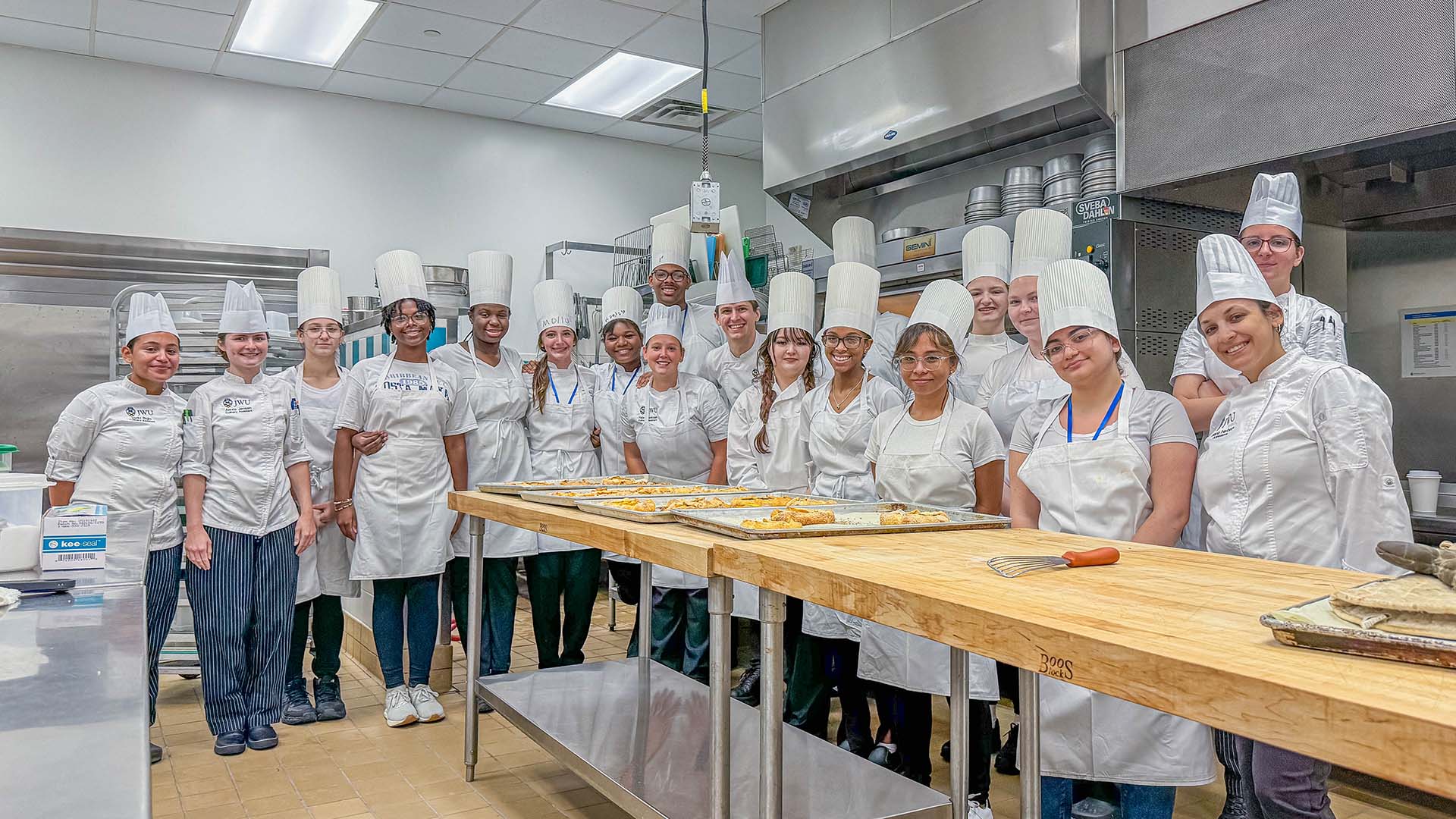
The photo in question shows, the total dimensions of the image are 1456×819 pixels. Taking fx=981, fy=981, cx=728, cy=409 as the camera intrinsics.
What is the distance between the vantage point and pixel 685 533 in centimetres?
188

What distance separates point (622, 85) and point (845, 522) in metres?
4.75

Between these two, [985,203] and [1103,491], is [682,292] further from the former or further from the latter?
[1103,491]

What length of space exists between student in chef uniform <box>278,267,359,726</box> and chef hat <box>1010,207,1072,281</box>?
99.1 inches

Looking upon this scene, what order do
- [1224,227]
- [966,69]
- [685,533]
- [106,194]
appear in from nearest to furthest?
[685,533] → [1224,227] → [966,69] → [106,194]

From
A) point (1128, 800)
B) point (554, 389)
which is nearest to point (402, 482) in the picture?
point (554, 389)

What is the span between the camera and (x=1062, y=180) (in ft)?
12.0

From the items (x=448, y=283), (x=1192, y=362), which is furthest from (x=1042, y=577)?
(x=448, y=283)

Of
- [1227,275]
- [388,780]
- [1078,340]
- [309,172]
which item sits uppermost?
[309,172]

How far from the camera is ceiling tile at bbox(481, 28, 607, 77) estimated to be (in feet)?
17.1

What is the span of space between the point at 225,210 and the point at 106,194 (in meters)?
0.59

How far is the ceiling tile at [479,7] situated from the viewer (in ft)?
15.6

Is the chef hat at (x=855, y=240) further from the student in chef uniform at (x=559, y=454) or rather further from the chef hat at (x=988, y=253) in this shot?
the student in chef uniform at (x=559, y=454)

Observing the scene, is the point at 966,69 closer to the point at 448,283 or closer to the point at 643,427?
the point at 643,427

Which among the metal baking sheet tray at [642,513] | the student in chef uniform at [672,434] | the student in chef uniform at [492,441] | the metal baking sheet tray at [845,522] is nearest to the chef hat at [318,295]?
the student in chef uniform at [492,441]
